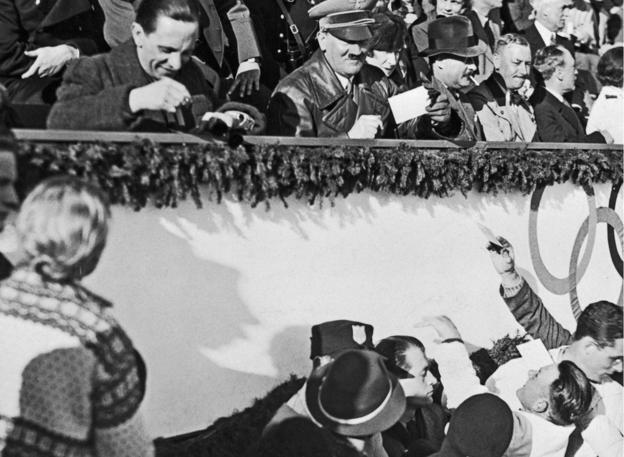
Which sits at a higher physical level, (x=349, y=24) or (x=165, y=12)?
(x=165, y=12)

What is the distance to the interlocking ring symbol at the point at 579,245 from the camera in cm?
471

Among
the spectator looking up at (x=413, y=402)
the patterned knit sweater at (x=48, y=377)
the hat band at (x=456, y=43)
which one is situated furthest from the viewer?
the hat band at (x=456, y=43)

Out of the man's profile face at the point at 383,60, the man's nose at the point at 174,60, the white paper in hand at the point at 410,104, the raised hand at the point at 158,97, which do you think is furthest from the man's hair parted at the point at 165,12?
the man's profile face at the point at 383,60

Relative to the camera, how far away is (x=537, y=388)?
4.56 m

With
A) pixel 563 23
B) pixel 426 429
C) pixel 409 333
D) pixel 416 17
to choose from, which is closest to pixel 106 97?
pixel 409 333

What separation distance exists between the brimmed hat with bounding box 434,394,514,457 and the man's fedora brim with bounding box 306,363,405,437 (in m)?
0.37

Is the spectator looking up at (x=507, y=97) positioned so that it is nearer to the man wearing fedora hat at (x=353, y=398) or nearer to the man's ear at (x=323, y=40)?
the man's ear at (x=323, y=40)

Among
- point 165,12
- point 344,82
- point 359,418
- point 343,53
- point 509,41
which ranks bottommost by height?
point 359,418

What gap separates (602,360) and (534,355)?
0.43m

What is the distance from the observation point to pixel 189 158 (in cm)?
337

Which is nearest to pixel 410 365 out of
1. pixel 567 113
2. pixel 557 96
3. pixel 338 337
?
pixel 338 337

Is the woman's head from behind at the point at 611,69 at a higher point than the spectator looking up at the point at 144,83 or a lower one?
lower

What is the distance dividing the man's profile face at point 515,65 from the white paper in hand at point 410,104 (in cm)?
103

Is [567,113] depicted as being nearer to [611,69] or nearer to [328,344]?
[611,69]
